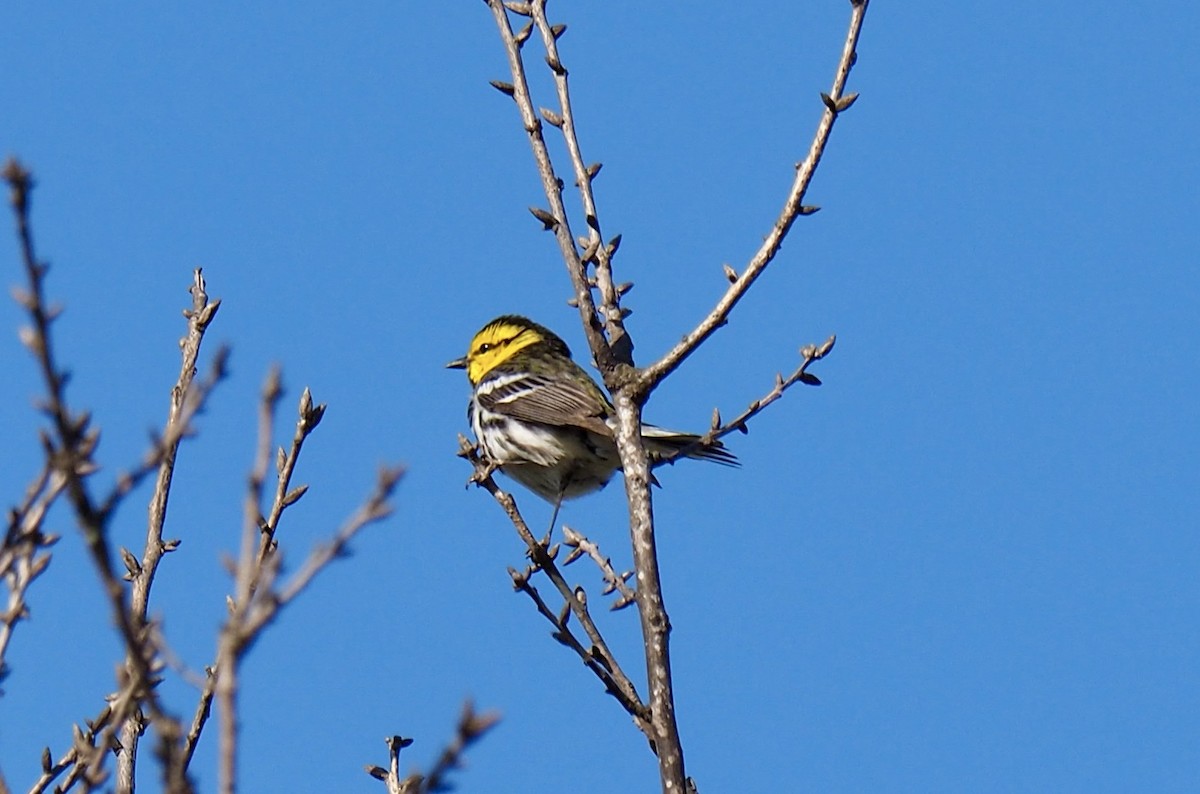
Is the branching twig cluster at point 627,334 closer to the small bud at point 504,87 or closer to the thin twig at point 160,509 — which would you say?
the small bud at point 504,87

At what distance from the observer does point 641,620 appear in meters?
3.81

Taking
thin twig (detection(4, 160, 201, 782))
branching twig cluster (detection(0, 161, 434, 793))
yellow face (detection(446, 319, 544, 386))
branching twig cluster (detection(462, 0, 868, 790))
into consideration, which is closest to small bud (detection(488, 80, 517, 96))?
branching twig cluster (detection(462, 0, 868, 790))

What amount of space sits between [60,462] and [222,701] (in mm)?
330

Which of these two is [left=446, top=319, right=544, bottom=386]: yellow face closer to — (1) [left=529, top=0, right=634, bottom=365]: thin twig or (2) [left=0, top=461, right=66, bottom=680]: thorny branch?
(1) [left=529, top=0, right=634, bottom=365]: thin twig

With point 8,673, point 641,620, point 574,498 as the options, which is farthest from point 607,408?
point 8,673

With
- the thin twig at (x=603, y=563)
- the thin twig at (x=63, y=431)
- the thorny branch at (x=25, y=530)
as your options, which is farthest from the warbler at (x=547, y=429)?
the thin twig at (x=63, y=431)

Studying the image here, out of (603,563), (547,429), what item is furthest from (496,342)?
(603,563)

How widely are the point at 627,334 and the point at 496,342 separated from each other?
21.2 ft

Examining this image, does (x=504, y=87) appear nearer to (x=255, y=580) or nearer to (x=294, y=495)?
(x=294, y=495)

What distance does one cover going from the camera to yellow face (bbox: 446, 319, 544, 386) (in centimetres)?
1081

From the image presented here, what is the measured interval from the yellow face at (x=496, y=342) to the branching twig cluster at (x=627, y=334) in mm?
5926

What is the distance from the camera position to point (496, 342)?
1082 centimetres

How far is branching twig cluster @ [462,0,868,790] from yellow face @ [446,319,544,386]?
19.4 ft

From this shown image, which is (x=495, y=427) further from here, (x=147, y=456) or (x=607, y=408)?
(x=147, y=456)
